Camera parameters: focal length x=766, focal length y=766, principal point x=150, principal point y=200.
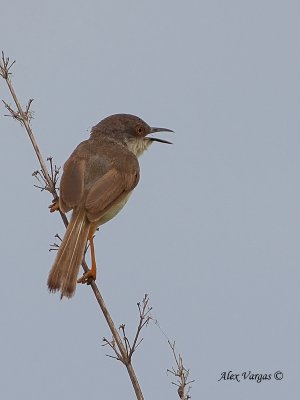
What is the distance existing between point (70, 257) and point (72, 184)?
0.99 metres

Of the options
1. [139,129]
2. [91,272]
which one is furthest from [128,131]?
[91,272]

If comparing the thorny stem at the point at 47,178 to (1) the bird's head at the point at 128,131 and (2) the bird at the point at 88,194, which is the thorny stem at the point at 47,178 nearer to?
(2) the bird at the point at 88,194

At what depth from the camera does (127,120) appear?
30.4 ft

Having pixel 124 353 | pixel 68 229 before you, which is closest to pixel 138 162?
pixel 68 229

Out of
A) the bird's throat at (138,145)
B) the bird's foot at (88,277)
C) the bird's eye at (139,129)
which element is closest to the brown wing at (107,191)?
the bird's foot at (88,277)

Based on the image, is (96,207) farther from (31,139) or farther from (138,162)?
(138,162)

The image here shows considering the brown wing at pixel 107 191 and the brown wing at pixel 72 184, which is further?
the brown wing at pixel 107 191

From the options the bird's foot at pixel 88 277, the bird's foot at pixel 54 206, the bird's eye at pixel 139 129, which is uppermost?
the bird's eye at pixel 139 129

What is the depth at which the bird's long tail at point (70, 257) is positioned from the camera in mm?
5980

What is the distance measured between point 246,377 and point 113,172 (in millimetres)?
2578

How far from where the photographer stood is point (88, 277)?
639cm

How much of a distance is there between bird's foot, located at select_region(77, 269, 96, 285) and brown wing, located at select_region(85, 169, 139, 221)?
1.95 feet

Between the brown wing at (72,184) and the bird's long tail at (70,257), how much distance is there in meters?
0.12

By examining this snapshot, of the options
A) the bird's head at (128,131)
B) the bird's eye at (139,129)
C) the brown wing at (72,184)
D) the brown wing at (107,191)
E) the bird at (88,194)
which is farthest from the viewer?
the bird's eye at (139,129)
